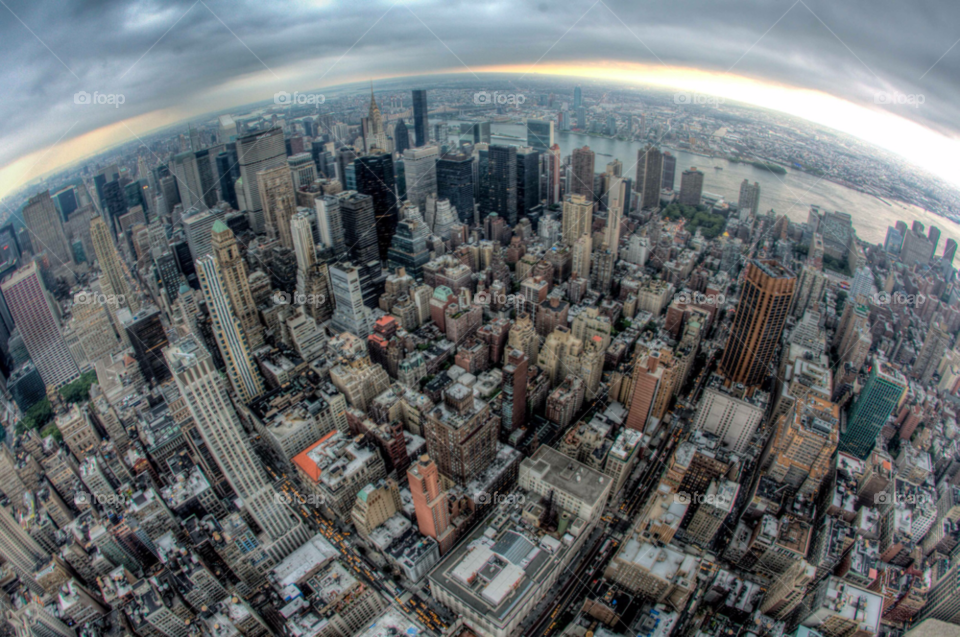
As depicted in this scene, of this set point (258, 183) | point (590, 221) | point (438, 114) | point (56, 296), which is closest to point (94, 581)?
point (56, 296)

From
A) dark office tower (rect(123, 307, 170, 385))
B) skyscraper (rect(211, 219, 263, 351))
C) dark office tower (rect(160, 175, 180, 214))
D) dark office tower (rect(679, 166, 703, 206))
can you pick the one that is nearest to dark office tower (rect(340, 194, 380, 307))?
skyscraper (rect(211, 219, 263, 351))

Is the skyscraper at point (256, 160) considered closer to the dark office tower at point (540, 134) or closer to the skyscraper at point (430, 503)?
the dark office tower at point (540, 134)

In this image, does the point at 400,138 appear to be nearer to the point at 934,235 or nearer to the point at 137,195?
the point at 137,195

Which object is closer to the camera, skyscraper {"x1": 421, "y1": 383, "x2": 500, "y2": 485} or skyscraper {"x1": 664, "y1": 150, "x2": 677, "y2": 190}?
skyscraper {"x1": 421, "y1": 383, "x2": 500, "y2": 485}

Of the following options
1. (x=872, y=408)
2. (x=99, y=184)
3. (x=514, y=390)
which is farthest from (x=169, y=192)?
(x=872, y=408)

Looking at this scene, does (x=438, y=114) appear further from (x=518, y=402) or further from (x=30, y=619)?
(x=30, y=619)

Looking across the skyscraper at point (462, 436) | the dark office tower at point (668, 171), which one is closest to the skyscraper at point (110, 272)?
the skyscraper at point (462, 436)

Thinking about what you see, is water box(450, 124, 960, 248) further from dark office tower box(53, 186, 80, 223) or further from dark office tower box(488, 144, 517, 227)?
dark office tower box(53, 186, 80, 223)
